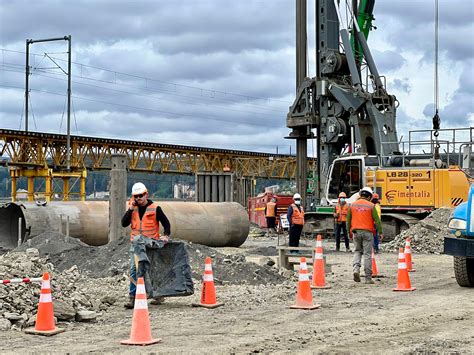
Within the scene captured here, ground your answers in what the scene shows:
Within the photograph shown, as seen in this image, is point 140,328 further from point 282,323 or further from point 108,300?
point 108,300

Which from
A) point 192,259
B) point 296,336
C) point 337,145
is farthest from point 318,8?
point 296,336

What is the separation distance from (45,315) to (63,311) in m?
0.93

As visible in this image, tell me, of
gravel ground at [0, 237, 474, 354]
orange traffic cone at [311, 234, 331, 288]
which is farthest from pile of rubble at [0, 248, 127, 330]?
orange traffic cone at [311, 234, 331, 288]

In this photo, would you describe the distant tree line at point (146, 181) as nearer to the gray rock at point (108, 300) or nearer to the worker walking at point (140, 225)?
the gray rock at point (108, 300)

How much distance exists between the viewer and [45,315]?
9977 millimetres

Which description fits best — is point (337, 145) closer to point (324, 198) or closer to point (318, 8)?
point (324, 198)

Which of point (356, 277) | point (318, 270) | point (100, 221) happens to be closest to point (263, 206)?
point (100, 221)

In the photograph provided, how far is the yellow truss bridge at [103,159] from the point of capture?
2099 inches

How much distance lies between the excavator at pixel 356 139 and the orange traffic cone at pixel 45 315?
1946 centimetres

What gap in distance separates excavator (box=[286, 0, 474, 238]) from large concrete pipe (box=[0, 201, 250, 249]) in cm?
489

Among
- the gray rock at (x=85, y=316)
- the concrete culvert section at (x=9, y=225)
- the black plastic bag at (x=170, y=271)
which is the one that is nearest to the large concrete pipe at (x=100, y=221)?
the concrete culvert section at (x=9, y=225)

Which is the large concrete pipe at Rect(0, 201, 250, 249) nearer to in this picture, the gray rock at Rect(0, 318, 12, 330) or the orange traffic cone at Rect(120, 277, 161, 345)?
the gray rock at Rect(0, 318, 12, 330)

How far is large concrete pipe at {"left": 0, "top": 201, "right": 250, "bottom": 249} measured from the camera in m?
22.7

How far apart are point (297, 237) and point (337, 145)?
12707 millimetres
